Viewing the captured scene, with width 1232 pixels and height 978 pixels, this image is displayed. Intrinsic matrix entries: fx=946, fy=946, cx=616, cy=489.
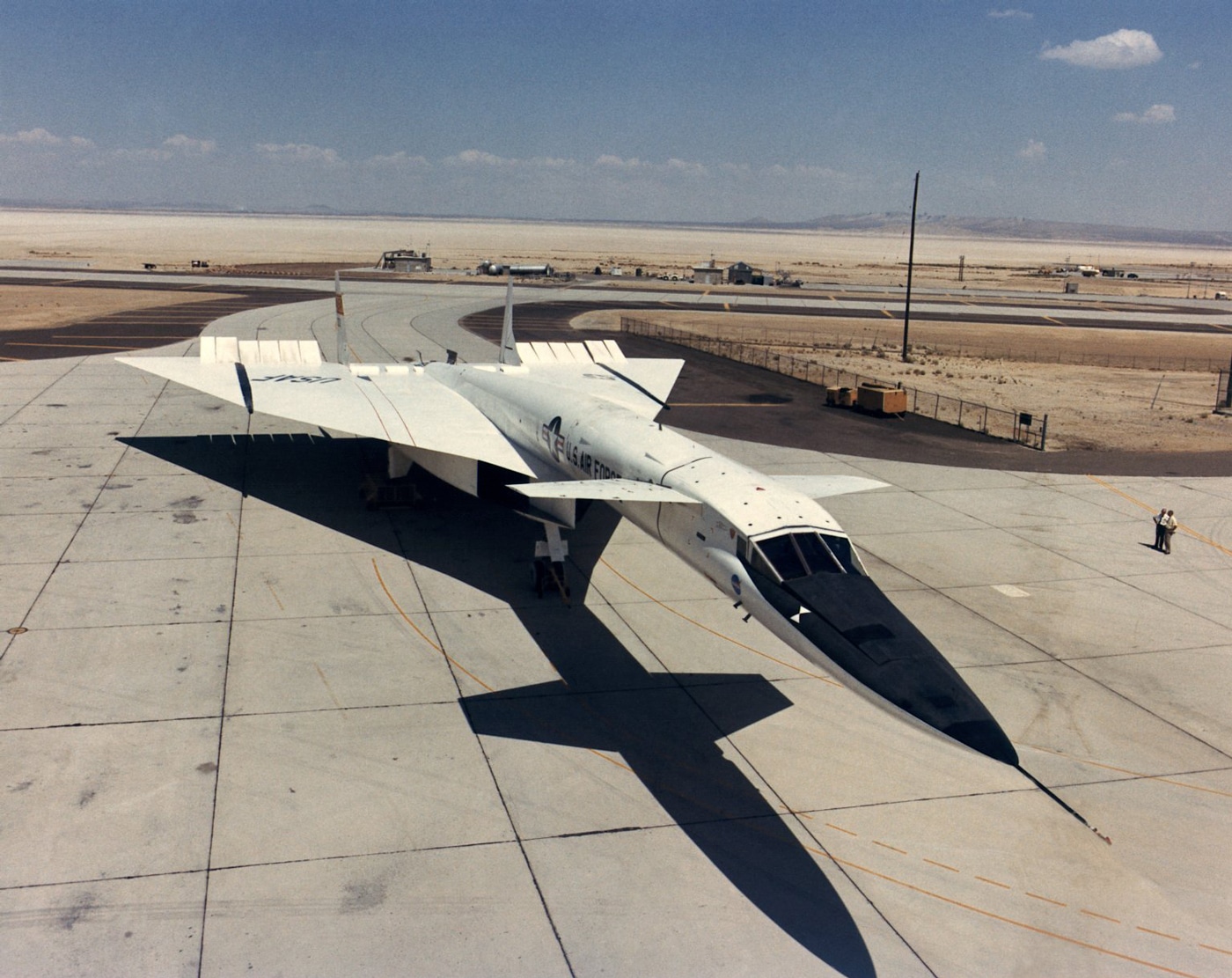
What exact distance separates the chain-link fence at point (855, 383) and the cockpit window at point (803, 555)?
81.2 feet

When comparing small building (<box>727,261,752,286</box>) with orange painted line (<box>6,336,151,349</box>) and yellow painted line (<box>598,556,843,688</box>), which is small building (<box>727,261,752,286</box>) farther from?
yellow painted line (<box>598,556,843,688</box>)

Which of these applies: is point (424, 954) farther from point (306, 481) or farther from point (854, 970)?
point (306, 481)

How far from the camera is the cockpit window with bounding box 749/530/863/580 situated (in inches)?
541

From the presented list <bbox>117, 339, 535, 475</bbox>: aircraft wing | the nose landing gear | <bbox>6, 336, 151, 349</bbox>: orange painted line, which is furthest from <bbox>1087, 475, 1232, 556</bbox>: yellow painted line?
<bbox>6, 336, 151, 349</bbox>: orange painted line

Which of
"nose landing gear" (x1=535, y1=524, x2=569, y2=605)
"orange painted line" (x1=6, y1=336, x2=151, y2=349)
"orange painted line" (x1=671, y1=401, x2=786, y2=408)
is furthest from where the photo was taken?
"orange painted line" (x1=6, y1=336, x2=151, y2=349)

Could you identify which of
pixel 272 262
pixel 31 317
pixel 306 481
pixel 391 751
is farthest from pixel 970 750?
pixel 272 262

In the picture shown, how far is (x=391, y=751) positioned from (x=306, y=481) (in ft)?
53.7

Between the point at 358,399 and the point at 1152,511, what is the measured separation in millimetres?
24421

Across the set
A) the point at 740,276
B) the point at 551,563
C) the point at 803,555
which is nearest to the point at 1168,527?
the point at 803,555

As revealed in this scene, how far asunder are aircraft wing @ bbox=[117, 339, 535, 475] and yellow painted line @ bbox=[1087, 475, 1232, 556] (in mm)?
18823

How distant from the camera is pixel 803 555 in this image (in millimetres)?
13844

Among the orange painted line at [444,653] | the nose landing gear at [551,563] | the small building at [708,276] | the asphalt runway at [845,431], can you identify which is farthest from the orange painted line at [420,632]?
the small building at [708,276]

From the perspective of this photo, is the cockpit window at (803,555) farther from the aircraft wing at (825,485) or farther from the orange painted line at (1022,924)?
the orange painted line at (1022,924)

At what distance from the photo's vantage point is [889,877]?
12.2m
